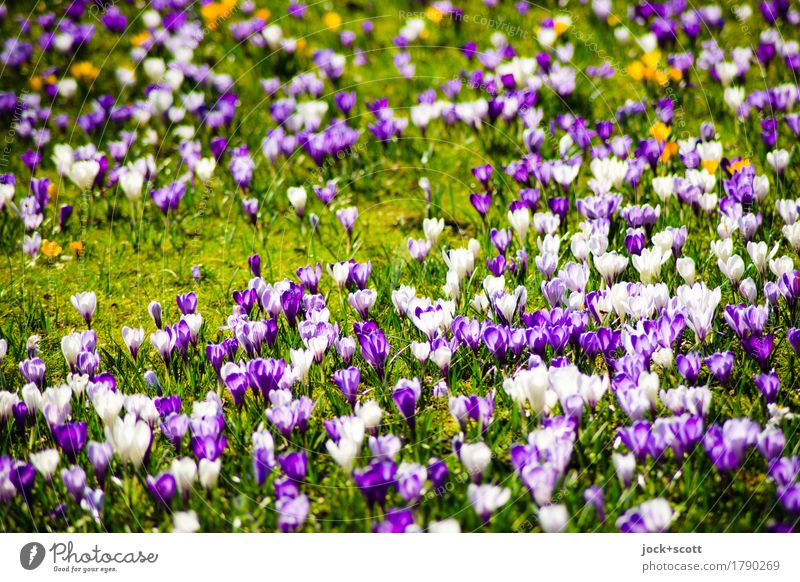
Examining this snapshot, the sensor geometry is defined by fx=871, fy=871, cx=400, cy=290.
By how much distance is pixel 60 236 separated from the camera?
6188 millimetres

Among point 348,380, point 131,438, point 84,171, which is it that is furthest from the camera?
point 84,171

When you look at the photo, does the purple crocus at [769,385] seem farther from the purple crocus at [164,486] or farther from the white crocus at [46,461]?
the white crocus at [46,461]

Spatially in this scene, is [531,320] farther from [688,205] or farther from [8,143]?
[8,143]

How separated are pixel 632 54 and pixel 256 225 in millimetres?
3832

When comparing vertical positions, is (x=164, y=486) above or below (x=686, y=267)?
below

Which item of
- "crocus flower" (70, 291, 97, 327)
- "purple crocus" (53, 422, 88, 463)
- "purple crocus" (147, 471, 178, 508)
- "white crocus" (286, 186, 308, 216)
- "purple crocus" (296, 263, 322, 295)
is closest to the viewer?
"purple crocus" (147, 471, 178, 508)

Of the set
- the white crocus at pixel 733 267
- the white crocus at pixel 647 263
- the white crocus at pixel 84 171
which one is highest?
the white crocus at pixel 84 171

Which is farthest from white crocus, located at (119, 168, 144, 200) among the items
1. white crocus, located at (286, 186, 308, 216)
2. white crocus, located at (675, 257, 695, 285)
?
white crocus, located at (675, 257, 695, 285)

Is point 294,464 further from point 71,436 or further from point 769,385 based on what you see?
point 769,385

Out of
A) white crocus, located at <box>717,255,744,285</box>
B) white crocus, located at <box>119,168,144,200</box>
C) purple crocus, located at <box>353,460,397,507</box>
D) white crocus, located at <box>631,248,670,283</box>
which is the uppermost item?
white crocus, located at <box>119,168,144,200</box>

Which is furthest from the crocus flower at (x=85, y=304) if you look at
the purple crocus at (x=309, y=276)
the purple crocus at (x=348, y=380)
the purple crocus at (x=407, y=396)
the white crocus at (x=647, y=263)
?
the white crocus at (x=647, y=263)

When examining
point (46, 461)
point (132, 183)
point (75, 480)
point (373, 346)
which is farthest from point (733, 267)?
point (132, 183)

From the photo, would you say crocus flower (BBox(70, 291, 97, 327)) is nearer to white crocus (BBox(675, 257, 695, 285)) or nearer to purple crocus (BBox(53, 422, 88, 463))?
purple crocus (BBox(53, 422, 88, 463))

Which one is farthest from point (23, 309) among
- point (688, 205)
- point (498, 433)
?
point (688, 205)
